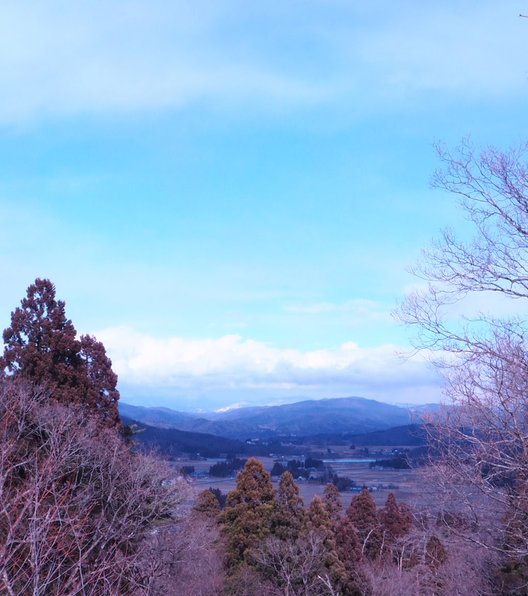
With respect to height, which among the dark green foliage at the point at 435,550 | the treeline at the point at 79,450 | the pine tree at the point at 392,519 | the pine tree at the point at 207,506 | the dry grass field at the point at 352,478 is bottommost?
the dry grass field at the point at 352,478

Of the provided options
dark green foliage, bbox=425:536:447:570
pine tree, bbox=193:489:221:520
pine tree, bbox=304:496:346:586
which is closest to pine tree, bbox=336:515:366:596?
pine tree, bbox=304:496:346:586

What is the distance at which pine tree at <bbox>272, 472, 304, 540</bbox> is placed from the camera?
20719 mm

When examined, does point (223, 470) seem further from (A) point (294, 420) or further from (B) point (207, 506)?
(A) point (294, 420)

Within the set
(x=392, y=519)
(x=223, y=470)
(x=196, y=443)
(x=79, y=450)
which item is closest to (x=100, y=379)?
(x=79, y=450)

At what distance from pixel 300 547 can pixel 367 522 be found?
7641 millimetres

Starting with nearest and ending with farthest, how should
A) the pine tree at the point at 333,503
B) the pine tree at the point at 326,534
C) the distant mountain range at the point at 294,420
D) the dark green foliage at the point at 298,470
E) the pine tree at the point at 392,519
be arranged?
the pine tree at the point at 326,534, the pine tree at the point at 392,519, the pine tree at the point at 333,503, the dark green foliage at the point at 298,470, the distant mountain range at the point at 294,420

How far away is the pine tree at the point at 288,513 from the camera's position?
20.7 m

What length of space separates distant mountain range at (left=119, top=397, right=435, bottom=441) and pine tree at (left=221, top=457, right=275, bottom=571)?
46.3 meters

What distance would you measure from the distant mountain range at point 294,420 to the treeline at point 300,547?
4500 cm

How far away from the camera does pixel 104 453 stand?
13.1 m

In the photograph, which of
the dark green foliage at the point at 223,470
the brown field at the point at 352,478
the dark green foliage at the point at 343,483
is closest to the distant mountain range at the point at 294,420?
the brown field at the point at 352,478

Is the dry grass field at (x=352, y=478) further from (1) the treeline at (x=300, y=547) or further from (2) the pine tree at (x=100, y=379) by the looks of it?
(2) the pine tree at (x=100, y=379)

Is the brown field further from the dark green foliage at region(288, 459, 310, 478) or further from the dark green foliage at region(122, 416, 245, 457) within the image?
the dark green foliage at region(122, 416, 245, 457)

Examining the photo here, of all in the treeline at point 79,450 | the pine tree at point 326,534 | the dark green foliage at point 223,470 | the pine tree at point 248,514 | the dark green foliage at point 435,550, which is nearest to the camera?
the treeline at point 79,450
